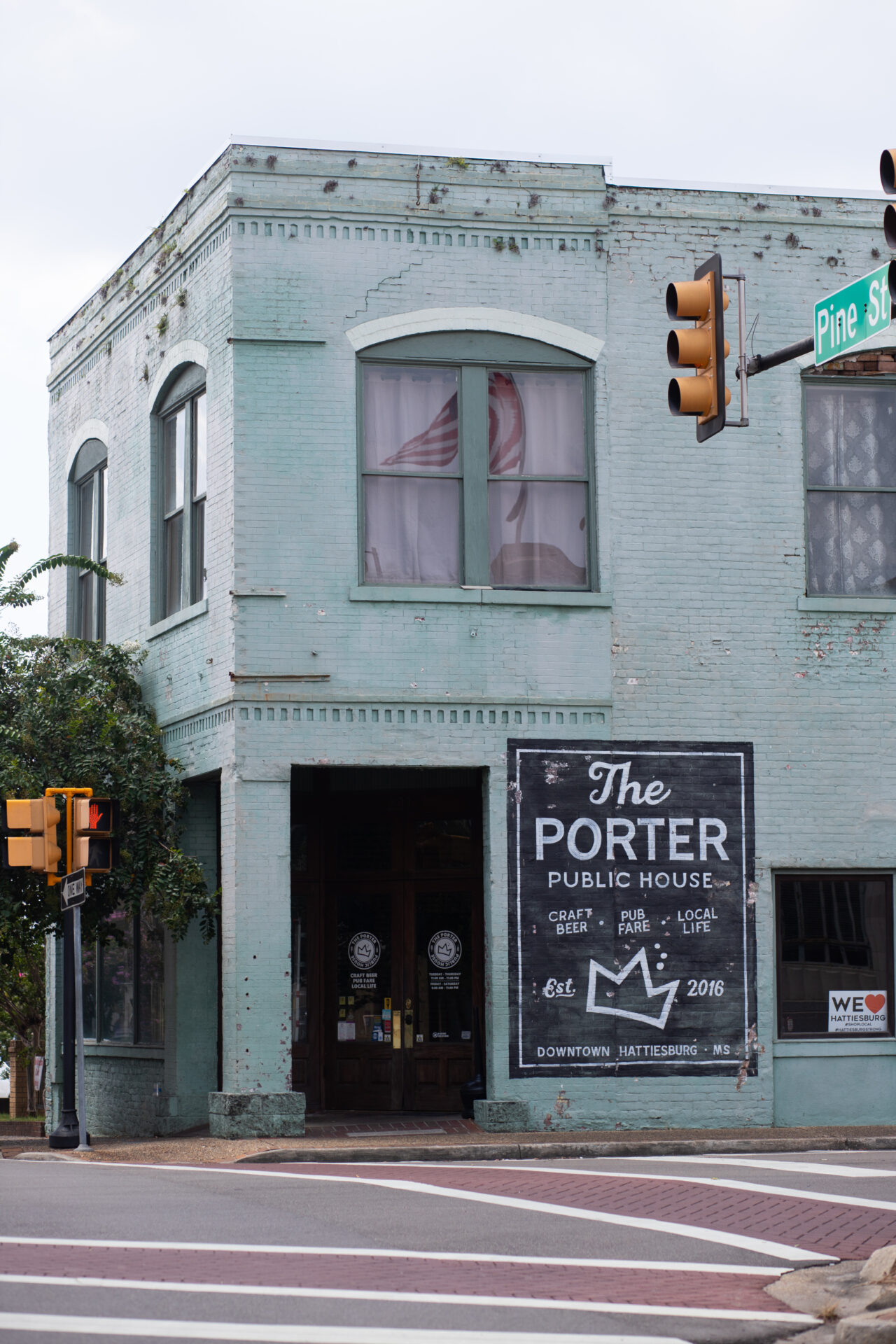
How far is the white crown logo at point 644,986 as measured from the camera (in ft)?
52.8

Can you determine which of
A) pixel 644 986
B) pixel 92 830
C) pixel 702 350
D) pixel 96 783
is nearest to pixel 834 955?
pixel 644 986

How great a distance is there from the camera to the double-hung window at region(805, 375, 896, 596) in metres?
17.2

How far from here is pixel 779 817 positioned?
54.6ft

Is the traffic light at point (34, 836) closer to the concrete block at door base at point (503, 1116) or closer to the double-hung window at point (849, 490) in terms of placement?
the concrete block at door base at point (503, 1116)

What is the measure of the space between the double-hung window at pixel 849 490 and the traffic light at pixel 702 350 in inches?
264

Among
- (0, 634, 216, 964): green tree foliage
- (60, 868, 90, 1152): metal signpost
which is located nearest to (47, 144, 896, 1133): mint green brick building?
(0, 634, 216, 964): green tree foliage

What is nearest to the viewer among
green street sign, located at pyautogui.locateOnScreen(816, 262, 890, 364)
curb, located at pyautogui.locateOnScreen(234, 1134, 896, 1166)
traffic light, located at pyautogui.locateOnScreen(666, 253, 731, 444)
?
green street sign, located at pyautogui.locateOnScreen(816, 262, 890, 364)

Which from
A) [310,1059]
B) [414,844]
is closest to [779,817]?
[414,844]

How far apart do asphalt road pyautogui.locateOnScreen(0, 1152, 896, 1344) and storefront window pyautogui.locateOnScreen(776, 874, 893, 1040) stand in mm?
3534

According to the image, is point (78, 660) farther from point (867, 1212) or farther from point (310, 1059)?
point (867, 1212)

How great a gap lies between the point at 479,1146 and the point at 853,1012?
4206 mm

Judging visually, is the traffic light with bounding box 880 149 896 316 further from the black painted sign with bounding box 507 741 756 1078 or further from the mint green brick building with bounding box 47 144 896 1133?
the black painted sign with bounding box 507 741 756 1078

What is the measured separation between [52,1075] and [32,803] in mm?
6331

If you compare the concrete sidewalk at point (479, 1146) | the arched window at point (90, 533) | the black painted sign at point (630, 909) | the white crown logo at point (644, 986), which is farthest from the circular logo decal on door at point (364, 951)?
the arched window at point (90, 533)
